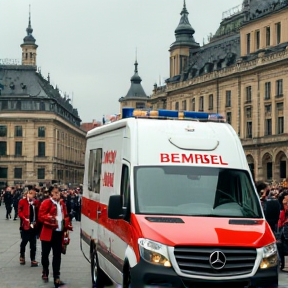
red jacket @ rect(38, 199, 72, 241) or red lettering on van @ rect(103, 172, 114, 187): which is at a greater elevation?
red lettering on van @ rect(103, 172, 114, 187)

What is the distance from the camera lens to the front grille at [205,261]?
907cm

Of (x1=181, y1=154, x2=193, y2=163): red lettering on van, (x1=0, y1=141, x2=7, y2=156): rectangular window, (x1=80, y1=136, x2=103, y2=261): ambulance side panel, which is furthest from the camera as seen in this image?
(x1=0, y1=141, x2=7, y2=156): rectangular window

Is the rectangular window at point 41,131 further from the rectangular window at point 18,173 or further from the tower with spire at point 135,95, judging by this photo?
the tower with spire at point 135,95

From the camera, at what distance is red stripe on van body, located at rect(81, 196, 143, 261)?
955cm

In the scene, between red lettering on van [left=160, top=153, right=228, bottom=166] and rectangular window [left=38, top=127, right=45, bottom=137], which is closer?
red lettering on van [left=160, top=153, right=228, bottom=166]

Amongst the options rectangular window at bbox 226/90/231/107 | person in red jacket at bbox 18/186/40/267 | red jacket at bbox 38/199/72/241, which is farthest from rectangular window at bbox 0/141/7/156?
red jacket at bbox 38/199/72/241

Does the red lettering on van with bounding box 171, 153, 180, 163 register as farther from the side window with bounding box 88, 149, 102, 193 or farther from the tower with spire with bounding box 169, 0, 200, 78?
the tower with spire with bounding box 169, 0, 200, 78

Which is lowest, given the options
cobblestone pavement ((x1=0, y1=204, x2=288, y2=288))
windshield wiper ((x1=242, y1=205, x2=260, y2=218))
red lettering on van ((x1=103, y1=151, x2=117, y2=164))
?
cobblestone pavement ((x1=0, y1=204, x2=288, y2=288))

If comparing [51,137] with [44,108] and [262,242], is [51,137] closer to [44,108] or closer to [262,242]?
[44,108]

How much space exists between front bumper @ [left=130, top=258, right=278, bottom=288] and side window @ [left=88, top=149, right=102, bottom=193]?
423 cm

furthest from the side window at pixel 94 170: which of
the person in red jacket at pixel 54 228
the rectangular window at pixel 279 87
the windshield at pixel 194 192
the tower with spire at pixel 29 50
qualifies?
the tower with spire at pixel 29 50

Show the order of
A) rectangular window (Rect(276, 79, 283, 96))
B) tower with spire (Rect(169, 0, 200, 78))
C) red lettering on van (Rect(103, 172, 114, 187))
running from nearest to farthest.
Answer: red lettering on van (Rect(103, 172, 114, 187)) → rectangular window (Rect(276, 79, 283, 96)) → tower with spire (Rect(169, 0, 200, 78))

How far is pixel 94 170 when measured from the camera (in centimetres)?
1421

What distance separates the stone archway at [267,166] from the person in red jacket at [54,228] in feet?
199
